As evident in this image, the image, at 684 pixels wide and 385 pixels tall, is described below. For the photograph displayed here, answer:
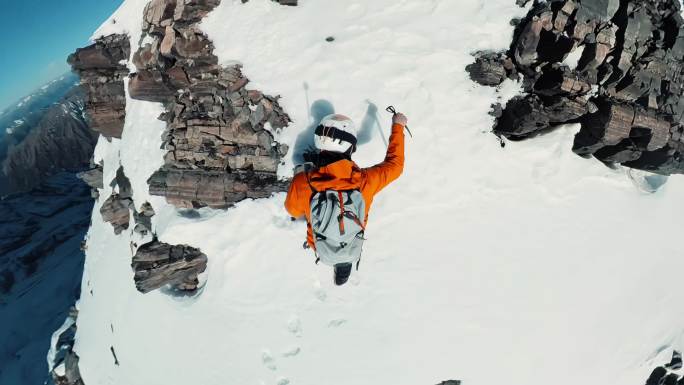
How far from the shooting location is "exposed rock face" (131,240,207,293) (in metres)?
8.16

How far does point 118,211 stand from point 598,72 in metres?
13.7

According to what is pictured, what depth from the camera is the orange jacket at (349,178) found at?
4.48 meters

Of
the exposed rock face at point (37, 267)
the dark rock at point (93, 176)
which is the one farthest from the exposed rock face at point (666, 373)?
the exposed rock face at point (37, 267)

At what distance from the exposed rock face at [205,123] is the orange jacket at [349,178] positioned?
304cm

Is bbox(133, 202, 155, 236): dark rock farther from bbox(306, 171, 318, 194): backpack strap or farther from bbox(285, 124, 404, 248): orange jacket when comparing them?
bbox(306, 171, 318, 194): backpack strap

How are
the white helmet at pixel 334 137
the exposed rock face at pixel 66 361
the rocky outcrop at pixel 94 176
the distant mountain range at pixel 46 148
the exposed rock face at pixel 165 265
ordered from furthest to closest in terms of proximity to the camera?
the distant mountain range at pixel 46 148
the rocky outcrop at pixel 94 176
the exposed rock face at pixel 66 361
the exposed rock face at pixel 165 265
the white helmet at pixel 334 137

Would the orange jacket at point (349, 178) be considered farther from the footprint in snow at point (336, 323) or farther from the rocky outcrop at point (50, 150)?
the rocky outcrop at point (50, 150)

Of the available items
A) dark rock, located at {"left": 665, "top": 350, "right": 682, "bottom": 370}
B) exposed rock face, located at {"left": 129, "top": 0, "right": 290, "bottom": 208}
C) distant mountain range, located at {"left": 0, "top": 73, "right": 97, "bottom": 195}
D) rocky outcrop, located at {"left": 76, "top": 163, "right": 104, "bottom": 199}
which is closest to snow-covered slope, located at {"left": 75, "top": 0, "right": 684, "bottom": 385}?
exposed rock face, located at {"left": 129, "top": 0, "right": 290, "bottom": 208}

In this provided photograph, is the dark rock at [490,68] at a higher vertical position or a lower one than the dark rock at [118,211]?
higher

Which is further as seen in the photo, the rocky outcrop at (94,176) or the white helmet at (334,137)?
the rocky outcrop at (94,176)

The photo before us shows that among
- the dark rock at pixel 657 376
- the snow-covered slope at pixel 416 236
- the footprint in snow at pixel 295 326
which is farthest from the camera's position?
the dark rock at pixel 657 376

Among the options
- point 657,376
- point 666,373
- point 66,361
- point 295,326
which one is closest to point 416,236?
point 295,326

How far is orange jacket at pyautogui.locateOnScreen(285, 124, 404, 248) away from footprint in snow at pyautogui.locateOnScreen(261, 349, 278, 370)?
4.29 metres

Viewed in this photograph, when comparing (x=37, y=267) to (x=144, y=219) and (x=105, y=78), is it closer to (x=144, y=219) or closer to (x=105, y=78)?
(x=105, y=78)
